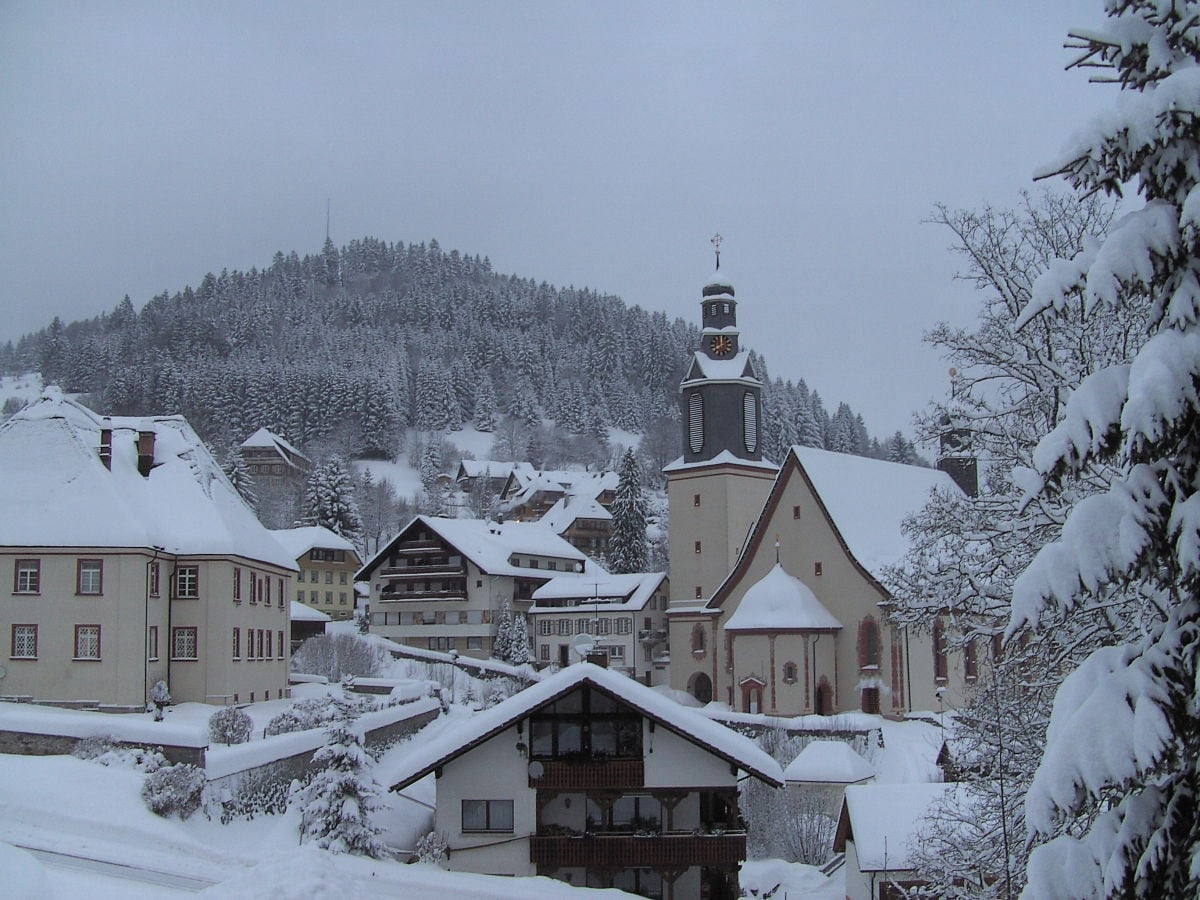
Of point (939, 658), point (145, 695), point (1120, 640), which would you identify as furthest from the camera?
point (939, 658)

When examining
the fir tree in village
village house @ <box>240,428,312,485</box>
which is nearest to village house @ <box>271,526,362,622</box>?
the fir tree in village

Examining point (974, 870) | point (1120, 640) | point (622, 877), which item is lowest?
point (622, 877)

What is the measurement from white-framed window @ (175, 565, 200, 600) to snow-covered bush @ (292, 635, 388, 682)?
57.2 ft

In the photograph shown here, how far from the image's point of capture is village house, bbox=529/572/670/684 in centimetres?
7738

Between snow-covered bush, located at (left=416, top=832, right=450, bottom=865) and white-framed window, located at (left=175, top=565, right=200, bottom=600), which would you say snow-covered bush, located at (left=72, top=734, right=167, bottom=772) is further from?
white-framed window, located at (left=175, top=565, right=200, bottom=600)

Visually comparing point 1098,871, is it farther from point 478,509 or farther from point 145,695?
point 478,509

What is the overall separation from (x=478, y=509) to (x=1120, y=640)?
144726mm

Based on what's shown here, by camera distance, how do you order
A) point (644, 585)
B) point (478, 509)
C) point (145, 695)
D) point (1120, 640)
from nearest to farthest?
point (1120, 640) < point (145, 695) < point (644, 585) < point (478, 509)

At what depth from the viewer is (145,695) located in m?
40.7

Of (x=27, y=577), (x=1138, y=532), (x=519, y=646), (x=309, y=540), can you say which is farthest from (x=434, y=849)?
(x=309, y=540)

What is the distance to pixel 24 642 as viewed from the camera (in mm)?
40125

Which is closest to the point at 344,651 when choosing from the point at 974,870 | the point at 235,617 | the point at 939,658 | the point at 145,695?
the point at 235,617

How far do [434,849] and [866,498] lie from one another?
133 ft

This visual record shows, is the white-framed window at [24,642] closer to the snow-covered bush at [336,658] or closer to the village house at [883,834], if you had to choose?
the snow-covered bush at [336,658]
